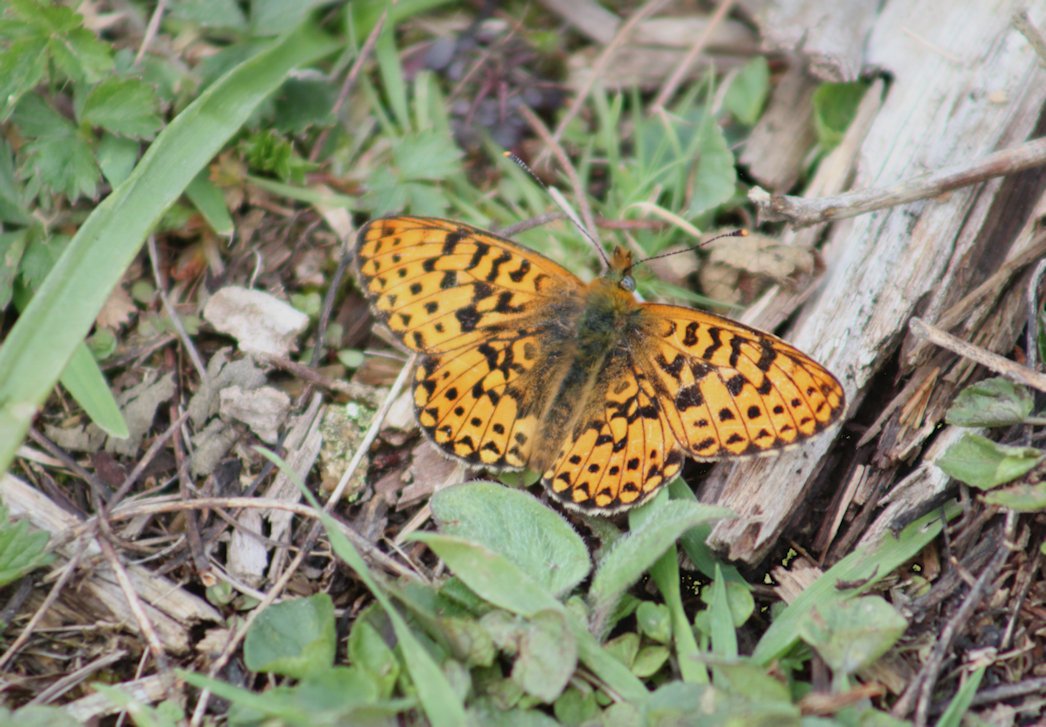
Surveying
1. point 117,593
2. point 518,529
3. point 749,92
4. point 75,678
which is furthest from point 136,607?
point 749,92

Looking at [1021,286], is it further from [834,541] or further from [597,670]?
[597,670]

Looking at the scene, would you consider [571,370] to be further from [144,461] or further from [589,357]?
[144,461]

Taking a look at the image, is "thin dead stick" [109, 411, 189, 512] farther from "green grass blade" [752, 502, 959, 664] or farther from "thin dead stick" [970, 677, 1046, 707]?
"thin dead stick" [970, 677, 1046, 707]

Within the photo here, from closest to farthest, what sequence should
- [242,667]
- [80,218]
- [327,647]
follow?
[327,647] < [242,667] < [80,218]

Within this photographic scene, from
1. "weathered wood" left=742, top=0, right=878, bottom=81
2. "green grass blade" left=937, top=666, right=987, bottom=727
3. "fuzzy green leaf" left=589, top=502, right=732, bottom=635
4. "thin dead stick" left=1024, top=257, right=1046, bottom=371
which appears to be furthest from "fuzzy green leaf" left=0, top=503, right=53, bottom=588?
"weathered wood" left=742, top=0, right=878, bottom=81

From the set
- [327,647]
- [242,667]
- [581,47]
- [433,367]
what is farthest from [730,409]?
[581,47]
